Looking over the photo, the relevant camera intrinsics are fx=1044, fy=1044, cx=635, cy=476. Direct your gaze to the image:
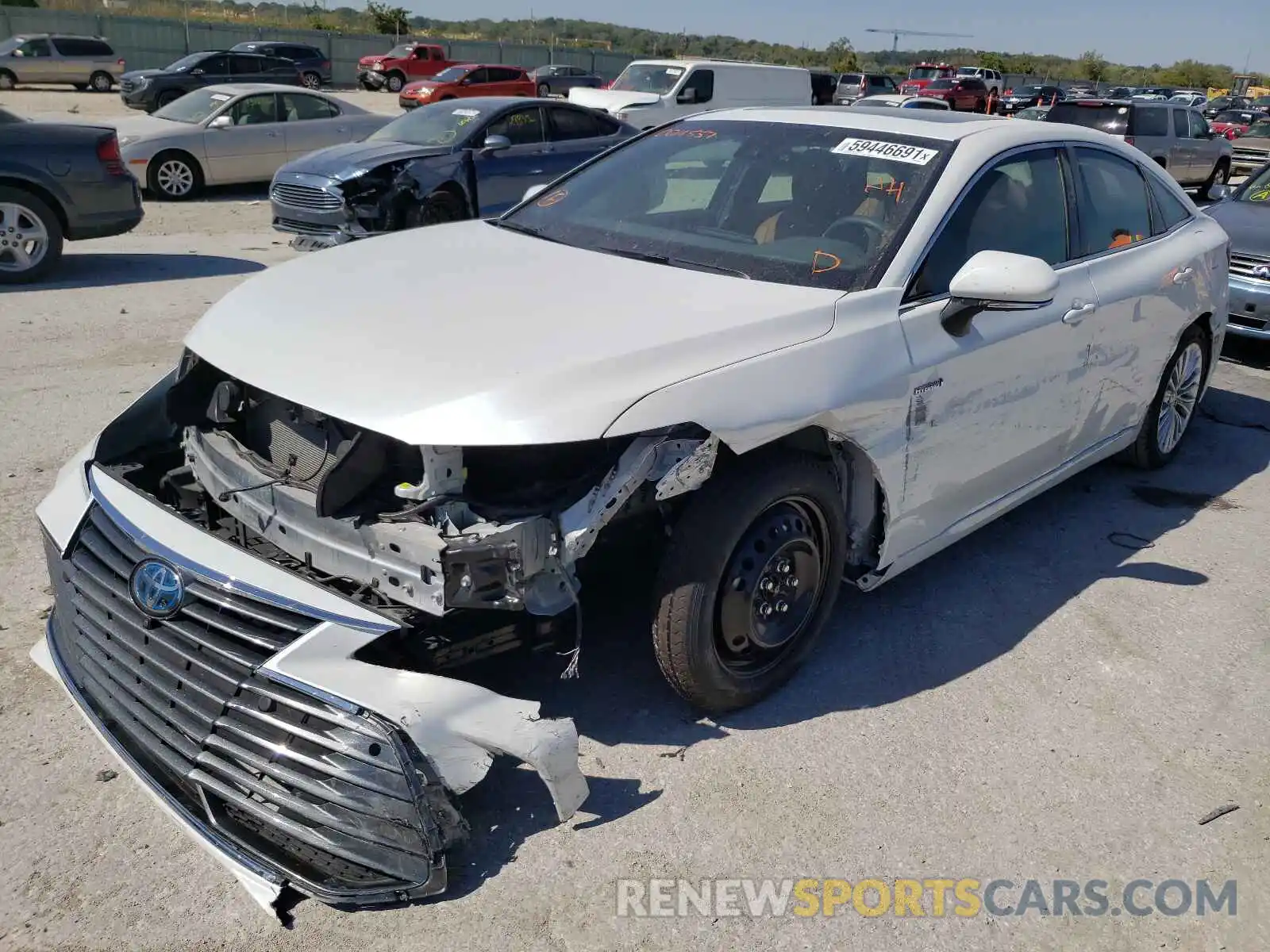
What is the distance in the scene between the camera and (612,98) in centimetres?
1930

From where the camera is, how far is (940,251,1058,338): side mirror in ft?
10.8

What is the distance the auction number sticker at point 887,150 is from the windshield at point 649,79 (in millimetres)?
16466

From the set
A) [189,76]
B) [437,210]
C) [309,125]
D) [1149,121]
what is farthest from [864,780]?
[189,76]

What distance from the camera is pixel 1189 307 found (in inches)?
200

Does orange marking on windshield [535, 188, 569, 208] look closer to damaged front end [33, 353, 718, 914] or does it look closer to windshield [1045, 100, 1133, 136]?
damaged front end [33, 353, 718, 914]

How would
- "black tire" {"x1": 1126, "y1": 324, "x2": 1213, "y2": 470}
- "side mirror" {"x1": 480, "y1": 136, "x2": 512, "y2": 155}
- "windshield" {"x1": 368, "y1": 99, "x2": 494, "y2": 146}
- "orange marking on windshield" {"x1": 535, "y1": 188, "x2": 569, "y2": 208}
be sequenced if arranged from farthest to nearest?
1. "windshield" {"x1": 368, "y1": 99, "x2": 494, "y2": 146}
2. "side mirror" {"x1": 480, "y1": 136, "x2": 512, "y2": 155}
3. "black tire" {"x1": 1126, "y1": 324, "x2": 1213, "y2": 470}
4. "orange marking on windshield" {"x1": 535, "y1": 188, "x2": 569, "y2": 208}

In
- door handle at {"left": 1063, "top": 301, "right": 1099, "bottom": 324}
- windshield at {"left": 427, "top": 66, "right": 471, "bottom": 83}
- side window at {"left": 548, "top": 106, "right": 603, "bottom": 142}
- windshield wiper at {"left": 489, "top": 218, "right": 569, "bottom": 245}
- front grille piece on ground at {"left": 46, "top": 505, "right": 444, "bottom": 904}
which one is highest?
windshield at {"left": 427, "top": 66, "right": 471, "bottom": 83}

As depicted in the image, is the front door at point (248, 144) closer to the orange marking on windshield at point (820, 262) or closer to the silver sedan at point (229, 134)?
the silver sedan at point (229, 134)

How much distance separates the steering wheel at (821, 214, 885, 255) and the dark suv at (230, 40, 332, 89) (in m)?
30.9

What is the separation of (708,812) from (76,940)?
5.26ft

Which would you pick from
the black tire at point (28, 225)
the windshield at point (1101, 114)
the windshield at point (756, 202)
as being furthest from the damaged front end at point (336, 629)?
the windshield at point (1101, 114)

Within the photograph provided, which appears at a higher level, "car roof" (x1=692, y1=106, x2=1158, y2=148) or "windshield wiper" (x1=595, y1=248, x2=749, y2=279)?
"car roof" (x1=692, y1=106, x2=1158, y2=148)

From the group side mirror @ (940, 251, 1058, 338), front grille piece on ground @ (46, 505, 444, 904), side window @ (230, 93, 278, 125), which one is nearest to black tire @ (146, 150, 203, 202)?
side window @ (230, 93, 278, 125)

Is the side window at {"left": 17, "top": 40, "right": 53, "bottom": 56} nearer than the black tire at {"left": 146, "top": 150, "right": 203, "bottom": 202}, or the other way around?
the black tire at {"left": 146, "top": 150, "right": 203, "bottom": 202}
